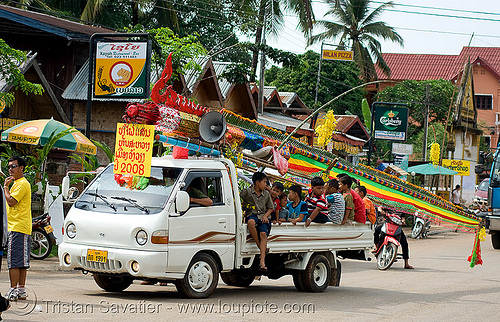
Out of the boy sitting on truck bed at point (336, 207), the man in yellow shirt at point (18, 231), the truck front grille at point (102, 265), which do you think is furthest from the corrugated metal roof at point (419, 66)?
the man in yellow shirt at point (18, 231)

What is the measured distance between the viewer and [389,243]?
16500 millimetres

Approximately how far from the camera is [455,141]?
5369 cm

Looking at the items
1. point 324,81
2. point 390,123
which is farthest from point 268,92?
point 324,81

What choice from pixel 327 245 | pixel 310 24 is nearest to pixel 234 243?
pixel 327 245

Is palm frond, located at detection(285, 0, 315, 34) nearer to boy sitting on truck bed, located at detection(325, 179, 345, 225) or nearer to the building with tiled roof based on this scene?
boy sitting on truck bed, located at detection(325, 179, 345, 225)

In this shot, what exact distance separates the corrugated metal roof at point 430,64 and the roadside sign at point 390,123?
129 feet

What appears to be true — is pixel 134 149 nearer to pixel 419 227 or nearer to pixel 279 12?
pixel 419 227

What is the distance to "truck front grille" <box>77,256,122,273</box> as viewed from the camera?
9.29 m

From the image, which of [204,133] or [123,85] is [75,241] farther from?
[123,85]

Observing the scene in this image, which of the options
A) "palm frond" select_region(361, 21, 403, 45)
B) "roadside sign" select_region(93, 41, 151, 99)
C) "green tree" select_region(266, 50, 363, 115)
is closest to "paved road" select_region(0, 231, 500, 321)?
"roadside sign" select_region(93, 41, 151, 99)

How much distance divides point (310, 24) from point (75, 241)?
1094 inches

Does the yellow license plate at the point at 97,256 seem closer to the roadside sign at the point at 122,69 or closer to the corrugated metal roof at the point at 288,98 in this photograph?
the roadside sign at the point at 122,69

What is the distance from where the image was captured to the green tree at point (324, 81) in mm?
51125

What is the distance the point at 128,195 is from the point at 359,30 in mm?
44793
